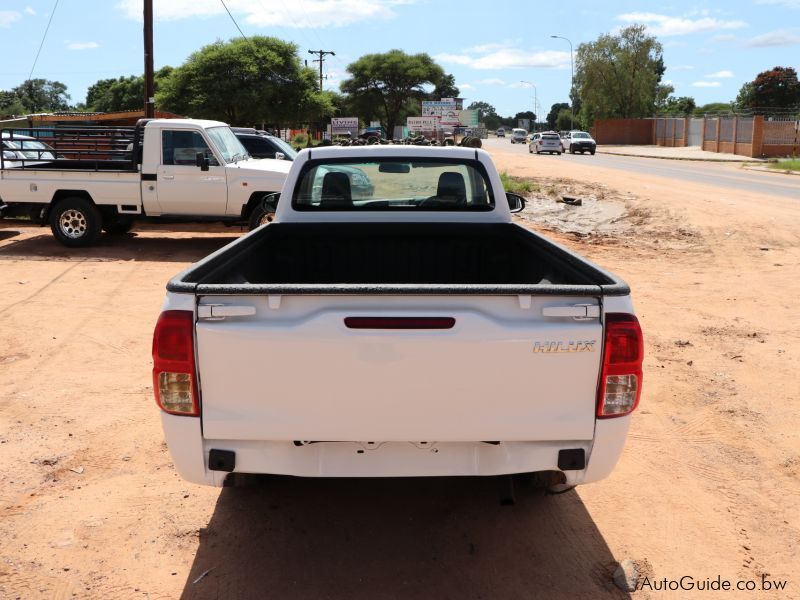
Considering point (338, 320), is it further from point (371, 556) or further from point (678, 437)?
point (678, 437)

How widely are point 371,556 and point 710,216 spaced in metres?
13.5

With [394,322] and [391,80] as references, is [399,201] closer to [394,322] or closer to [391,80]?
[394,322]

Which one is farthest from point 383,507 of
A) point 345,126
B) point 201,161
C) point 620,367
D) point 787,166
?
point 345,126

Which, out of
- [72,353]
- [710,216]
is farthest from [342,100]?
[72,353]

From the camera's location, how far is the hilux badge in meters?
3.01

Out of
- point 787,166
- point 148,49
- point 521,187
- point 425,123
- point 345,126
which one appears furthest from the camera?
point 345,126

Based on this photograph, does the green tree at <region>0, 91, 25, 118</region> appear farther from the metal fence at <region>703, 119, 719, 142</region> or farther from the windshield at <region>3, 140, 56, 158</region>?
the windshield at <region>3, 140, 56, 158</region>

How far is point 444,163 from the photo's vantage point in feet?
18.2

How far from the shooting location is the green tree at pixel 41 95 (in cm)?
10275

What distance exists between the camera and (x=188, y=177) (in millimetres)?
12742

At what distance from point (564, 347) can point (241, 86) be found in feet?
126

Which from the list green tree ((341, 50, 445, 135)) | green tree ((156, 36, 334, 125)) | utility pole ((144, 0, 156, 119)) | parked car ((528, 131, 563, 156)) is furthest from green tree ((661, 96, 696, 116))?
utility pole ((144, 0, 156, 119))

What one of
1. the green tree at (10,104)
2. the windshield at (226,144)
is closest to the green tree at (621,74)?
the green tree at (10,104)

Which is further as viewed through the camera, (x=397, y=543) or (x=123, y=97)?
(x=123, y=97)
